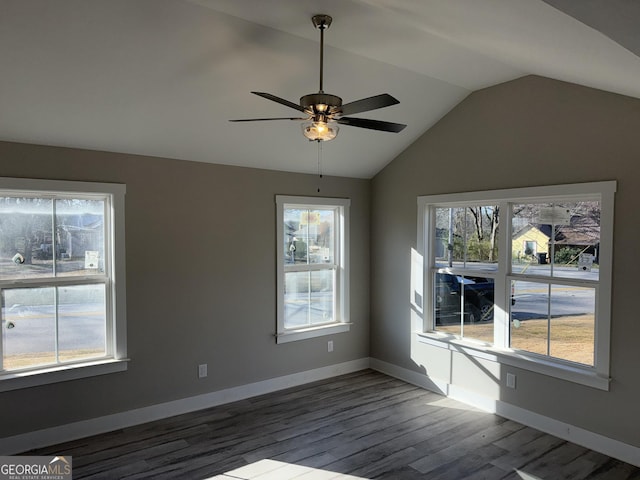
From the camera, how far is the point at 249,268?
4512 millimetres

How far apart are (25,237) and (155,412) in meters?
1.88

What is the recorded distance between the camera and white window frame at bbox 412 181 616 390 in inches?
132

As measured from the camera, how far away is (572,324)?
12.0 ft

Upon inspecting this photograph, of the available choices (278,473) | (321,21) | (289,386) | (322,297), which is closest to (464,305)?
(322,297)

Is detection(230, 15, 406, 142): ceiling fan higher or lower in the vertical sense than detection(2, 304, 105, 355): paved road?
higher

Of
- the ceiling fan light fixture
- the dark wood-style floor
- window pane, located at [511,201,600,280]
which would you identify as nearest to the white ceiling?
the ceiling fan light fixture

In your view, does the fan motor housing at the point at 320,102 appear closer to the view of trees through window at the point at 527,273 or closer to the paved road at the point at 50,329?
the view of trees through window at the point at 527,273

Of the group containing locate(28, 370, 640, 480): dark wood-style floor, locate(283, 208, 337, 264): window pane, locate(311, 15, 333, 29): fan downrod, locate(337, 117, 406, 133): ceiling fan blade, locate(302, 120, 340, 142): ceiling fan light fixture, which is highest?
locate(311, 15, 333, 29): fan downrod

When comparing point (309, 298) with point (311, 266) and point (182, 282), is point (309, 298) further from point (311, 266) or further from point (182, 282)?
point (182, 282)

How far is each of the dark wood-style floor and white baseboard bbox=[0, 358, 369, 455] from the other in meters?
0.07

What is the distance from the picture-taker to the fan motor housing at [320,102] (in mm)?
2342

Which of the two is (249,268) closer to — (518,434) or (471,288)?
(471,288)

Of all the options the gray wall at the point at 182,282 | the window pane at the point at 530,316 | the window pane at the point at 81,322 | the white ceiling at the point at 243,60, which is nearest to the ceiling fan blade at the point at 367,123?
the white ceiling at the point at 243,60

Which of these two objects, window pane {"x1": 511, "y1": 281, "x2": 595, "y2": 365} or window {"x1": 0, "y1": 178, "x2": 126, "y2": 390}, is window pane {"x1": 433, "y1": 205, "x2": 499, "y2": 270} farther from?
window {"x1": 0, "y1": 178, "x2": 126, "y2": 390}
